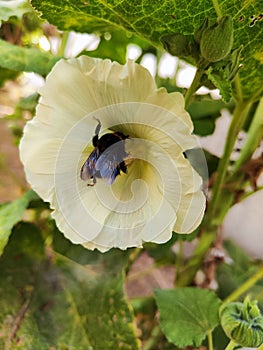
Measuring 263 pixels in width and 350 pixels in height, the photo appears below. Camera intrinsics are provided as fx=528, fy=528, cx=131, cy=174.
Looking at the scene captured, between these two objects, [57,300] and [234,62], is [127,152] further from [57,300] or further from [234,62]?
[57,300]

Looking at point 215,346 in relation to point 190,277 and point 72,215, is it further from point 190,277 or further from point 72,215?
point 72,215

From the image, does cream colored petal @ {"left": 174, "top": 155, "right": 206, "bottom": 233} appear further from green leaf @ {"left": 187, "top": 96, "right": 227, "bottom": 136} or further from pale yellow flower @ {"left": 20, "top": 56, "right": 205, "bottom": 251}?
green leaf @ {"left": 187, "top": 96, "right": 227, "bottom": 136}

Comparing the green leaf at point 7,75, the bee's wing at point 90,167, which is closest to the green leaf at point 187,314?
the bee's wing at point 90,167

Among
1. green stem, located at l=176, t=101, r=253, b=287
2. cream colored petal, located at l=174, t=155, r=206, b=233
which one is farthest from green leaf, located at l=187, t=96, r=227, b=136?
cream colored petal, located at l=174, t=155, r=206, b=233

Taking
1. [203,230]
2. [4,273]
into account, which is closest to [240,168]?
[203,230]

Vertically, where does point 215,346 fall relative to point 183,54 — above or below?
below
